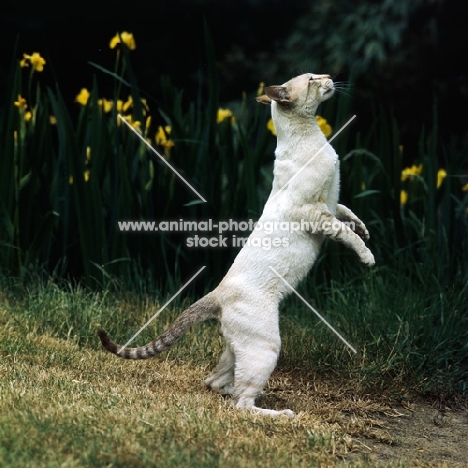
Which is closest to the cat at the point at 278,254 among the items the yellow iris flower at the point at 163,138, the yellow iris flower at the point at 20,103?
the yellow iris flower at the point at 163,138

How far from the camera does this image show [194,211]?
610 cm

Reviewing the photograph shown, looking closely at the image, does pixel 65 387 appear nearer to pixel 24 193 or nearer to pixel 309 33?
pixel 24 193

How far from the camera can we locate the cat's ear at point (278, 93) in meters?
4.17

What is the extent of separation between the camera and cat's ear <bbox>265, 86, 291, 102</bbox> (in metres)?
4.17

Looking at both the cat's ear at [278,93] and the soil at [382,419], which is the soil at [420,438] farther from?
the cat's ear at [278,93]

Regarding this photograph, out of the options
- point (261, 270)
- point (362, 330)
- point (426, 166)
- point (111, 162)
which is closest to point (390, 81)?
point (426, 166)

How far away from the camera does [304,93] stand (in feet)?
→ 13.9

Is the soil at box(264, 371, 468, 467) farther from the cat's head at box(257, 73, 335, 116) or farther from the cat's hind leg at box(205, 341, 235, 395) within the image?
the cat's head at box(257, 73, 335, 116)

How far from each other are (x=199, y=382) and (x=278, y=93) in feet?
5.17

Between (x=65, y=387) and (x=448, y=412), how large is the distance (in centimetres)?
202

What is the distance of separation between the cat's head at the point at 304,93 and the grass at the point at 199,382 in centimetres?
144

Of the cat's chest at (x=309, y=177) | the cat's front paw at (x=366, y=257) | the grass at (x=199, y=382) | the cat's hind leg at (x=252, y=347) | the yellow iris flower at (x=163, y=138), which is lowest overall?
the grass at (x=199, y=382)
